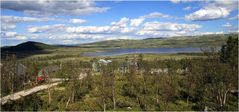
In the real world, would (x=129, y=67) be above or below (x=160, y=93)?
above

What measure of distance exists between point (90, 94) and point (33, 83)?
1772 centimetres

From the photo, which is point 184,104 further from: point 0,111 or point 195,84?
Result: point 0,111

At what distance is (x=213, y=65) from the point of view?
23562 millimetres

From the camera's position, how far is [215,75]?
77.0ft

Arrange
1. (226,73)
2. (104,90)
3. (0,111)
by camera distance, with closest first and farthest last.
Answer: (0,111), (226,73), (104,90)

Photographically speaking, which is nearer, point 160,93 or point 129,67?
point 160,93

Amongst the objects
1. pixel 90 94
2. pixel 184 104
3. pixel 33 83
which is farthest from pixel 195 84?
pixel 33 83

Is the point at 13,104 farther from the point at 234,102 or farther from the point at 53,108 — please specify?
the point at 234,102

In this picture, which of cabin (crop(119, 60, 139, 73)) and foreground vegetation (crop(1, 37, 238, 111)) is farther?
cabin (crop(119, 60, 139, 73))

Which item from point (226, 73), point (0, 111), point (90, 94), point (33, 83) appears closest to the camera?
point (0, 111)

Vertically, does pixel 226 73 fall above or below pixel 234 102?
above

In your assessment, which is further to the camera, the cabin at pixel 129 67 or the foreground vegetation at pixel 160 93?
the cabin at pixel 129 67

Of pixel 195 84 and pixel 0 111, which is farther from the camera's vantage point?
pixel 195 84

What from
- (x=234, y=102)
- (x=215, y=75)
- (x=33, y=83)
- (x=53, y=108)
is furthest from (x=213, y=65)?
(x=33, y=83)
